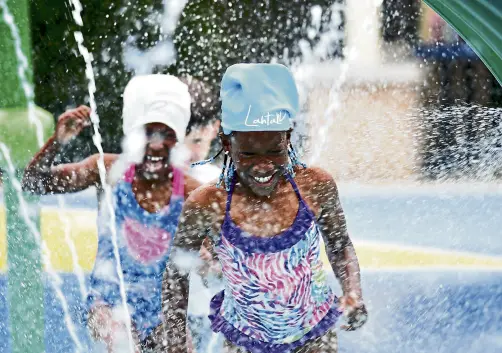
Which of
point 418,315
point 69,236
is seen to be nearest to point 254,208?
point 418,315

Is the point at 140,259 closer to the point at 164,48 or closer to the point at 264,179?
the point at 264,179

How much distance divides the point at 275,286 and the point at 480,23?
1099mm

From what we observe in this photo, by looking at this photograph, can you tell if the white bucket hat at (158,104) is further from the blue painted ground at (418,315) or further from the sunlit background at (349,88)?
the sunlit background at (349,88)

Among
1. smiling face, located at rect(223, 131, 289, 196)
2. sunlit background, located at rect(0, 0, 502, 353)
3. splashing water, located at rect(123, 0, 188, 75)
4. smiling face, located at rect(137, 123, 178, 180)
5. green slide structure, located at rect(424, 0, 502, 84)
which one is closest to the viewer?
green slide structure, located at rect(424, 0, 502, 84)

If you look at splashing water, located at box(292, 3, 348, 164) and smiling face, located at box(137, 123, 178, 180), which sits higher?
smiling face, located at box(137, 123, 178, 180)

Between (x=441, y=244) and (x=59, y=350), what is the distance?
2722mm

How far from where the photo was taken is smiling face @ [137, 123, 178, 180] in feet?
9.04

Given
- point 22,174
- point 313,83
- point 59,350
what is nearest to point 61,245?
point 59,350

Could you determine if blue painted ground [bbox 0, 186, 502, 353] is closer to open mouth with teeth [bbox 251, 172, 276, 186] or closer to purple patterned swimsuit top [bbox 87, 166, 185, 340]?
purple patterned swimsuit top [bbox 87, 166, 185, 340]

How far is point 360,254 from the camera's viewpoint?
5.04 metres

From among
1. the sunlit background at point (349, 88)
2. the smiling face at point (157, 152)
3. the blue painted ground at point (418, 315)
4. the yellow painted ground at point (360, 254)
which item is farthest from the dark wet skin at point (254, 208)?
the sunlit background at point (349, 88)

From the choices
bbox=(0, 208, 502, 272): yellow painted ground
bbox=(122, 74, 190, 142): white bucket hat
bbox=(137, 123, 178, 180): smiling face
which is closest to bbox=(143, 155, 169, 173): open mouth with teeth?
bbox=(137, 123, 178, 180): smiling face

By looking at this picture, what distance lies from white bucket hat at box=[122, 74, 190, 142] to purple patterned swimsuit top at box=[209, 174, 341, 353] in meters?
0.69

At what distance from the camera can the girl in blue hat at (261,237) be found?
2.10 metres
